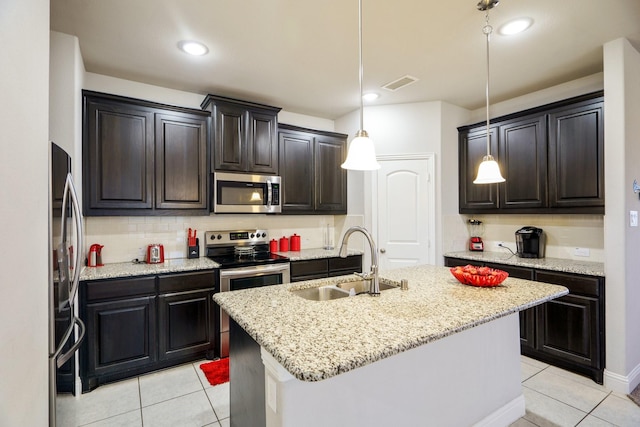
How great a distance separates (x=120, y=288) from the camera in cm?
253

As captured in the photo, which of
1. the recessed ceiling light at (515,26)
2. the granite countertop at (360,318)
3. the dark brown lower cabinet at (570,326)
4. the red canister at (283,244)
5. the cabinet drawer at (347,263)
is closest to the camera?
the granite countertop at (360,318)

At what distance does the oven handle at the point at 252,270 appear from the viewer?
2957mm

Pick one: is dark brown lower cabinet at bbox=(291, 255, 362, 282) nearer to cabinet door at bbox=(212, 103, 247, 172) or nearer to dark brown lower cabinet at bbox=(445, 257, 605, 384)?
cabinet door at bbox=(212, 103, 247, 172)

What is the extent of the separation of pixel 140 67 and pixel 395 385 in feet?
10.4

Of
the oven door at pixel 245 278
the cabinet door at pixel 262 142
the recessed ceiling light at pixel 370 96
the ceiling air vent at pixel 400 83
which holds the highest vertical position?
the ceiling air vent at pixel 400 83

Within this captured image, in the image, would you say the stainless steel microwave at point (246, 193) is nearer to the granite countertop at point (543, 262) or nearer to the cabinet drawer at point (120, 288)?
the cabinet drawer at point (120, 288)

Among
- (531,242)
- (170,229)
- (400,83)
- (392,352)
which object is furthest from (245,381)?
(531,242)

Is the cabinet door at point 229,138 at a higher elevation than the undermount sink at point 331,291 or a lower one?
higher

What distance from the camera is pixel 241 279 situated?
3039 mm

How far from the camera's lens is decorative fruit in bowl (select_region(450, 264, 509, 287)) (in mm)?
1913

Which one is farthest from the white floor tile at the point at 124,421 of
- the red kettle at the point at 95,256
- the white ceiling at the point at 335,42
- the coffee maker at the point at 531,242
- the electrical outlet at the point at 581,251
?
the electrical outlet at the point at 581,251

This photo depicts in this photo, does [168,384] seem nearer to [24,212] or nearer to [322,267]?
[322,267]

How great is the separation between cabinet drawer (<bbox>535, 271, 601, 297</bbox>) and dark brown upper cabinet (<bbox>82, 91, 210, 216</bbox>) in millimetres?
3261

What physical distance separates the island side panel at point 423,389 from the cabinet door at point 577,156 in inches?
59.9
